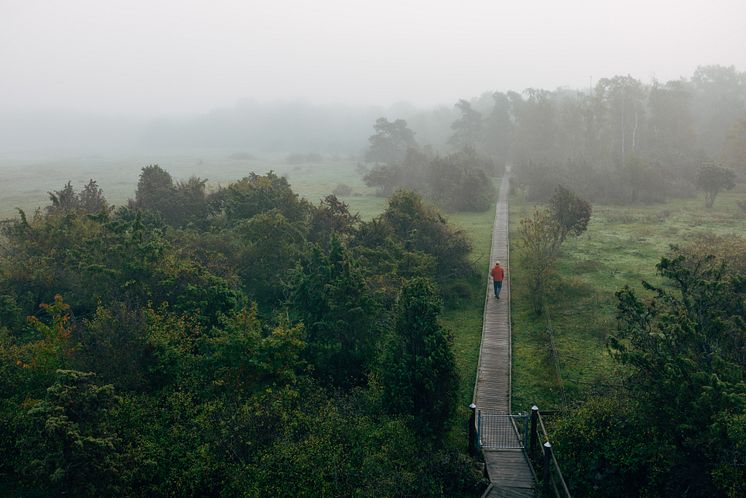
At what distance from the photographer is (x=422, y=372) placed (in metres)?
16.9

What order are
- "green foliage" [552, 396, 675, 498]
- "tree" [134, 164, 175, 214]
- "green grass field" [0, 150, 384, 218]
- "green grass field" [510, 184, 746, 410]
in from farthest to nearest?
"green grass field" [0, 150, 384, 218], "tree" [134, 164, 175, 214], "green grass field" [510, 184, 746, 410], "green foliage" [552, 396, 675, 498]

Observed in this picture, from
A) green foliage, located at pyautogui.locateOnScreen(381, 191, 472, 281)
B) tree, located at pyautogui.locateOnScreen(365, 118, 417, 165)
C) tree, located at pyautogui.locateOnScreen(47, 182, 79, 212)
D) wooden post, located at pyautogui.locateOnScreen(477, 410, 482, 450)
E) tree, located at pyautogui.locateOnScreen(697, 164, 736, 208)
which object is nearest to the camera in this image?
wooden post, located at pyautogui.locateOnScreen(477, 410, 482, 450)

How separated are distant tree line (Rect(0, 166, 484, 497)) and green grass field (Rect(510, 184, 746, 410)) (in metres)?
6.12

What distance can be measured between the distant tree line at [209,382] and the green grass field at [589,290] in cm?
612

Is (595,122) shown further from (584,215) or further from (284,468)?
(284,468)

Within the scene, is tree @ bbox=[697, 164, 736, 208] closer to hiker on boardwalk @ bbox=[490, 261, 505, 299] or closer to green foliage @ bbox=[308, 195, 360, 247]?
hiker on boardwalk @ bbox=[490, 261, 505, 299]

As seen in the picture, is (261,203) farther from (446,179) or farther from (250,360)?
(446,179)

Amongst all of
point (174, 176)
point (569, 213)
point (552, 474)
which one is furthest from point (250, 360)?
point (174, 176)

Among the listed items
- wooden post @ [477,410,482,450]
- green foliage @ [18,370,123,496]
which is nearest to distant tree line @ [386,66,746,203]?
wooden post @ [477,410,482,450]

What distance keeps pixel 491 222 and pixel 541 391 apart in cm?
3588

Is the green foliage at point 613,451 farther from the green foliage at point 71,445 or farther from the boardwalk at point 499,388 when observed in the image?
the green foliage at point 71,445

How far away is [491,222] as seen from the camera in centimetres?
5597

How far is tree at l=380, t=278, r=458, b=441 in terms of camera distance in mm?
16969

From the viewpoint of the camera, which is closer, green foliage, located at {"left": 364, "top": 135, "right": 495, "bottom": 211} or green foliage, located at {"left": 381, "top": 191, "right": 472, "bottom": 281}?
green foliage, located at {"left": 381, "top": 191, "right": 472, "bottom": 281}
